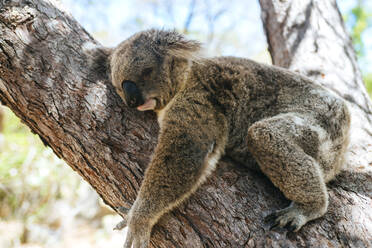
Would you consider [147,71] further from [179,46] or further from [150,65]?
[179,46]

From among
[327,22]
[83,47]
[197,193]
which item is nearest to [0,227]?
[83,47]

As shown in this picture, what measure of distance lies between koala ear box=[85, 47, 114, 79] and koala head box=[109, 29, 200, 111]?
54 mm

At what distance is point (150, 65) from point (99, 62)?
47cm

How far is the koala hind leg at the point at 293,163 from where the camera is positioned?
2227mm

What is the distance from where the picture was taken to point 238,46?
62.1 feet

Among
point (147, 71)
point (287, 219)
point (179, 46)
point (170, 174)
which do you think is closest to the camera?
point (287, 219)

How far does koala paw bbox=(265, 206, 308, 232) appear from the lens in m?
2.06

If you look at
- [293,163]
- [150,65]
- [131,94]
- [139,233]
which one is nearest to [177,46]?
[150,65]

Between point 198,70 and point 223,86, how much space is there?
0.95ft

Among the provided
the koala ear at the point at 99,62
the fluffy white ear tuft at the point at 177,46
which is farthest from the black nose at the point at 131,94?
the fluffy white ear tuft at the point at 177,46

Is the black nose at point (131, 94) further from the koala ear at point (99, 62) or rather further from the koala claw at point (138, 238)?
the koala claw at point (138, 238)

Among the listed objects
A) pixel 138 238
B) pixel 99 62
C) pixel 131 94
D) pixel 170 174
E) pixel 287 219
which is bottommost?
pixel 287 219

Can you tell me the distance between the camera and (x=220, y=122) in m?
2.70

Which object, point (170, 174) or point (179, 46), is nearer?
point (170, 174)
